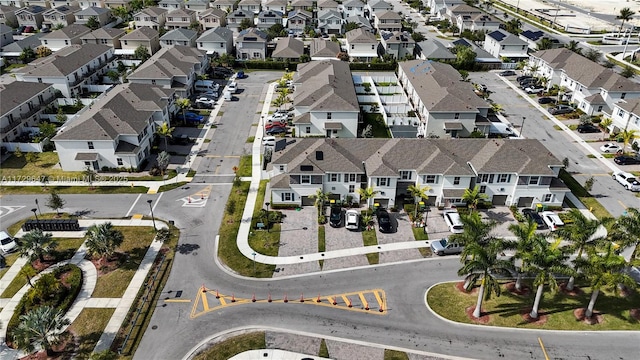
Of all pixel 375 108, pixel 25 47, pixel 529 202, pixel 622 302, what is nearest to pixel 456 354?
pixel 622 302

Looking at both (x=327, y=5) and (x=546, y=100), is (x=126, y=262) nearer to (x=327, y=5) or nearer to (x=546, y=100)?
(x=546, y=100)

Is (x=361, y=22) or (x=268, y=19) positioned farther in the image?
(x=268, y=19)

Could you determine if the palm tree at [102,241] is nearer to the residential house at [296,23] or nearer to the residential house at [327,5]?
the residential house at [296,23]

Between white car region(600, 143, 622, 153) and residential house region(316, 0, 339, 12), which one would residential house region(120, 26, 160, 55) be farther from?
white car region(600, 143, 622, 153)

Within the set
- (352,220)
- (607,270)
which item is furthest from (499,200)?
(607,270)

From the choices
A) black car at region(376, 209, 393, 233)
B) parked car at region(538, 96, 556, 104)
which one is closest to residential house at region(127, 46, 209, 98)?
black car at region(376, 209, 393, 233)
